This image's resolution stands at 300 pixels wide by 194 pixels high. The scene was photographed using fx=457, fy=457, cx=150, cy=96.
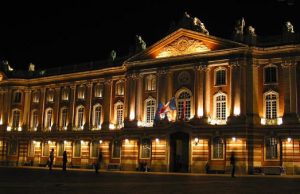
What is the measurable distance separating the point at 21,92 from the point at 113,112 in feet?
53.6

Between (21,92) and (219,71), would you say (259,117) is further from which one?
(21,92)

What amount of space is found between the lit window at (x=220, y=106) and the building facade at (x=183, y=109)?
0.31 feet

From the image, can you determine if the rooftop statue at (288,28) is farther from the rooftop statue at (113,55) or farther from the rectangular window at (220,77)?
the rooftop statue at (113,55)

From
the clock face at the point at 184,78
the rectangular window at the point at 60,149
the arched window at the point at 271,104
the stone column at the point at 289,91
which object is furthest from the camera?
the rectangular window at the point at 60,149

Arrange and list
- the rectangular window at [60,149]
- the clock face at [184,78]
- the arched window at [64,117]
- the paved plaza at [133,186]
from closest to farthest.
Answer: the paved plaza at [133,186]
the clock face at [184,78]
the rectangular window at [60,149]
the arched window at [64,117]

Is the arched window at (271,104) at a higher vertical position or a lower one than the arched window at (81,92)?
lower

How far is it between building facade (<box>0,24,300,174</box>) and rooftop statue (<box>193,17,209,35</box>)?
2.57 ft

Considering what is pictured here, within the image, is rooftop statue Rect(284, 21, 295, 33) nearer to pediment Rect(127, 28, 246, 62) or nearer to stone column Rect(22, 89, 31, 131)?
pediment Rect(127, 28, 246, 62)

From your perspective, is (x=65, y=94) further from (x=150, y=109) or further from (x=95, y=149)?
(x=150, y=109)

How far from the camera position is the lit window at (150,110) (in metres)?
47.1

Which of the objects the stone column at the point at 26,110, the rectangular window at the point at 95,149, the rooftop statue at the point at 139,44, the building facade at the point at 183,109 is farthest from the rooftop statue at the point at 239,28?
the stone column at the point at 26,110

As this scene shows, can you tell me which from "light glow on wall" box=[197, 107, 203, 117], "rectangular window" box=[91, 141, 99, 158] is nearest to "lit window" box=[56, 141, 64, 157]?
"rectangular window" box=[91, 141, 99, 158]

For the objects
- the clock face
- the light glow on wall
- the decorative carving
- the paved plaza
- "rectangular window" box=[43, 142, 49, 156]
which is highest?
the decorative carving

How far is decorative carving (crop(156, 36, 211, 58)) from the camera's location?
44.5 m
